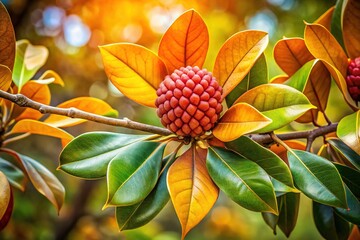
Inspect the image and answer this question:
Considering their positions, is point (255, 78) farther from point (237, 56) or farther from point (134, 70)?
point (134, 70)

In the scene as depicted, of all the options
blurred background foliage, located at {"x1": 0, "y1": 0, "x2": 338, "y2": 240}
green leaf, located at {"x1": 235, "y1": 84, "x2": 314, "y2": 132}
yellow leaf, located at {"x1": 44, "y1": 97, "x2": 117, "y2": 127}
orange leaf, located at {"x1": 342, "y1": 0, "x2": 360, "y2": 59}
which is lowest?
blurred background foliage, located at {"x1": 0, "y1": 0, "x2": 338, "y2": 240}

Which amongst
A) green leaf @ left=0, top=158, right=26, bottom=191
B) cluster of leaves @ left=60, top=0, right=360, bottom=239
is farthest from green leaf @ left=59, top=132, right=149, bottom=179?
green leaf @ left=0, top=158, right=26, bottom=191

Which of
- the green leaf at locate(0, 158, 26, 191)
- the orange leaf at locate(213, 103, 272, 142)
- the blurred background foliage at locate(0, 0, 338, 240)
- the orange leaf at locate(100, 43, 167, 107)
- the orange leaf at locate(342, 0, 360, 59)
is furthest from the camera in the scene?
the blurred background foliage at locate(0, 0, 338, 240)

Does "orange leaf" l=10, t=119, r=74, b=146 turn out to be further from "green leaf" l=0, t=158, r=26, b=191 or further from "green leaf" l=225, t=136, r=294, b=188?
"green leaf" l=225, t=136, r=294, b=188

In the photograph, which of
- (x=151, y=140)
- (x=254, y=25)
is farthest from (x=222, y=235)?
(x=151, y=140)

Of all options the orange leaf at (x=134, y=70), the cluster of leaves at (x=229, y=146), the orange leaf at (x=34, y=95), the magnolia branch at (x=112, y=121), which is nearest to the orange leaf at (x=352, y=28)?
the cluster of leaves at (x=229, y=146)

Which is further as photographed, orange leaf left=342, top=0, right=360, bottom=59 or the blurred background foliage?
the blurred background foliage

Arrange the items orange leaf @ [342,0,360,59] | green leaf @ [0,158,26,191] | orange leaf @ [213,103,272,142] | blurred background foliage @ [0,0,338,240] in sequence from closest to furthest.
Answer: orange leaf @ [213,103,272,142], orange leaf @ [342,0,360,59], green leaf @ [0,158,26,191], blurred background foliage @ [0,0,338,240]

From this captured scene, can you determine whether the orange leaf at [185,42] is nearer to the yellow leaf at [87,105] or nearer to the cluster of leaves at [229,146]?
the cluster of leaves at [229,146]

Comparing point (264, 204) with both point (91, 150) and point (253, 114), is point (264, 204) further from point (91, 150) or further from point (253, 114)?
point (91, 150)
